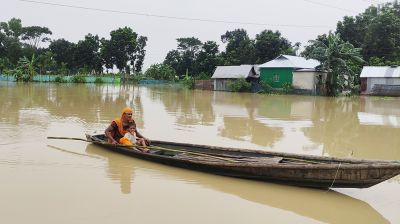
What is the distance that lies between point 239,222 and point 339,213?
141 centimetres

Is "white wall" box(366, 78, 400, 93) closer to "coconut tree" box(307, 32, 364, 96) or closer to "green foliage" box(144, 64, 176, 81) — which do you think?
"coconut tree" box(307, 32, 364, 96)

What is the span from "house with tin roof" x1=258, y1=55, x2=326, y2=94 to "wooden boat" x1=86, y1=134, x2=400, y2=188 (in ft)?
87.4

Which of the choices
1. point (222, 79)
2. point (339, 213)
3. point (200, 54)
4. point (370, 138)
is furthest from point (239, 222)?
point (200, 54)

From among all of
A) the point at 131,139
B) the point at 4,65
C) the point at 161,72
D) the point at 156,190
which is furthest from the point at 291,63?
the point at 4,65

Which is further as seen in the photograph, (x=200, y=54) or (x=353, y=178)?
(x=200, y=54)

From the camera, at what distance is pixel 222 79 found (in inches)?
1576

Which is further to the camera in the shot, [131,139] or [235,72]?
[235,72]

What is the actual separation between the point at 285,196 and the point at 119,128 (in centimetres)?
382

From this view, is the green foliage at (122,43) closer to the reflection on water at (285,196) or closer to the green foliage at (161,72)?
the green foliage at (161,72)

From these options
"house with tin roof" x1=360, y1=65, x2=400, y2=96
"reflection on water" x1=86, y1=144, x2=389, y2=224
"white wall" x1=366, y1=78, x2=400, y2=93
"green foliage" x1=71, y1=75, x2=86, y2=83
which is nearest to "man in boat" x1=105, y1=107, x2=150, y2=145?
"reflection on water" x1=86, y1=144, x2=389, y2=224

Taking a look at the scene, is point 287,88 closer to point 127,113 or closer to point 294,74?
point 294,74

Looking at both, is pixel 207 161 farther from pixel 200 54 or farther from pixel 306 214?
pixel 200 54

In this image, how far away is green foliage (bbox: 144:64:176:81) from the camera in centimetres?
5472

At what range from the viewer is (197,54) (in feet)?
184
